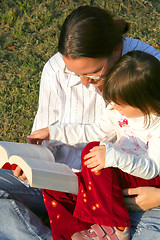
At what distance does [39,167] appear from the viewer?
217 cm

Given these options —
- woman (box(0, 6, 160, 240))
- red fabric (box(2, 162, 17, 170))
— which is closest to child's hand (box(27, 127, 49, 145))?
woman (box(0, 6, 160, 240))

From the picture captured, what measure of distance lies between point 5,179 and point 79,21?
4.10 ft

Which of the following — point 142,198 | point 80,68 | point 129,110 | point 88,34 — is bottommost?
point 142,198

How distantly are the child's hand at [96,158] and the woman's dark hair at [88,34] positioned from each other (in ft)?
1.98

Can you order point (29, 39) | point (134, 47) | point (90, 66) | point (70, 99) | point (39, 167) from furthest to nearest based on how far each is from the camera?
point (29, 39) → point (70, 99) → point (134, 47) → point (90, 66) → point (39, 167)

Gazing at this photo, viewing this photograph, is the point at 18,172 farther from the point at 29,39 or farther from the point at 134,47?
the point at 29,39

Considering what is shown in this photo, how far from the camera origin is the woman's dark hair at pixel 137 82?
7.51 feet

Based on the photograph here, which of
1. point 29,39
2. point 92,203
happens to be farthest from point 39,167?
point 29,39

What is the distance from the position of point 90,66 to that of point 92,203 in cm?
88

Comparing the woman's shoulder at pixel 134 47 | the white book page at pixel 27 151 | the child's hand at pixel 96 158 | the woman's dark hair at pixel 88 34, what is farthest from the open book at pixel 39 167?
the woman's shoulder at pixel 134 47

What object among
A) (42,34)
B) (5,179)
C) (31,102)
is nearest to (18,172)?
(5,179)

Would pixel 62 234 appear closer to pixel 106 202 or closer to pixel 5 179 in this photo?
pixel 106 202

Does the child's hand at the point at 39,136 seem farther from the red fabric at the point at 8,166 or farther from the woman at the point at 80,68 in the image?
the red fabric at the point at 8,166

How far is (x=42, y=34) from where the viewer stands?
5.43 metres
